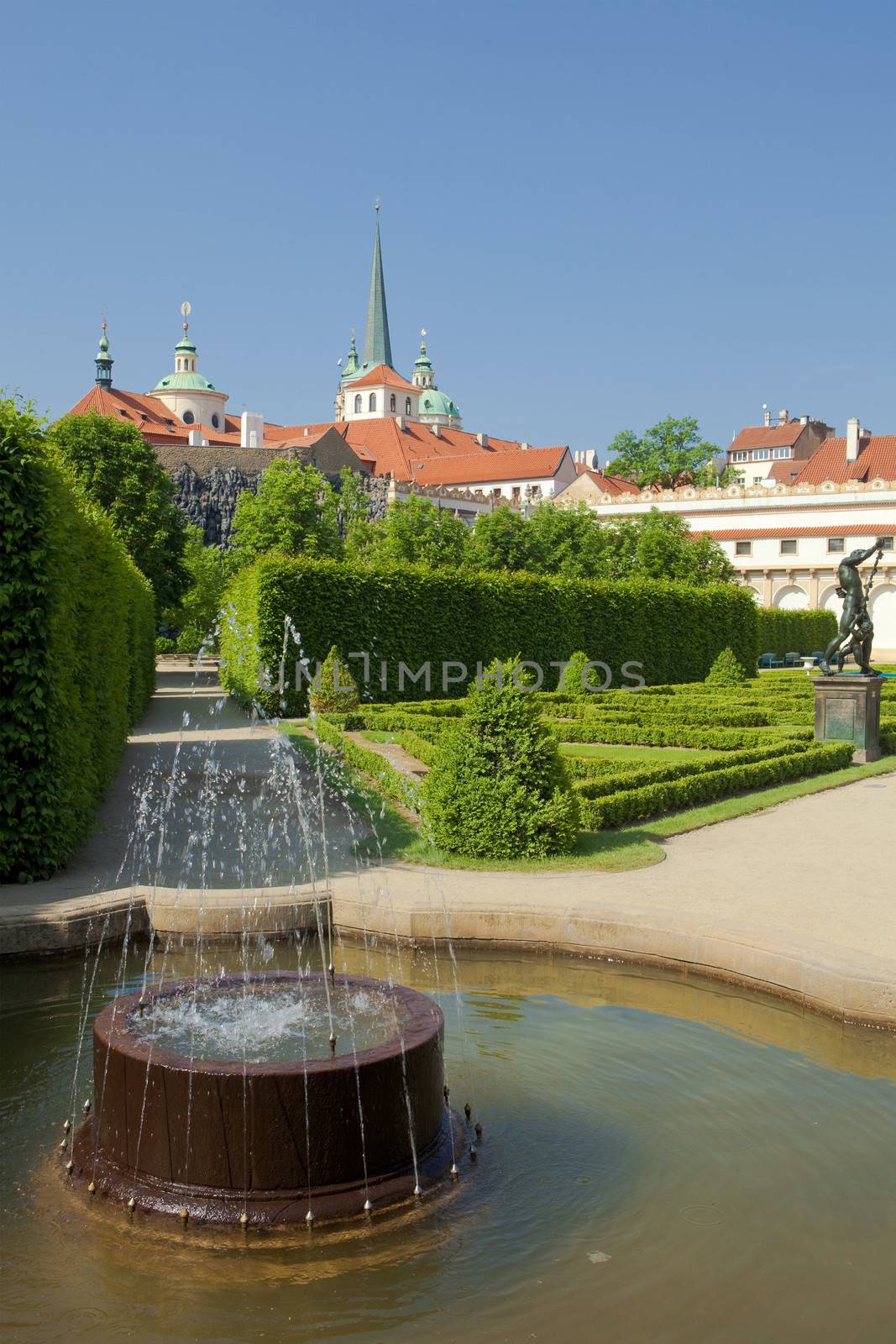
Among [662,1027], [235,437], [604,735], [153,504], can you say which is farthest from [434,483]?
[662,1027]

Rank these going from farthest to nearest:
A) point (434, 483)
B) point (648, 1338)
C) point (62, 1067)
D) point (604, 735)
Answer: point (434, 483) < point (604, 735) < point (62, 1067) < point (648, 1338)

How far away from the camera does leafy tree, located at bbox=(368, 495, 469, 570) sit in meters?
51.6

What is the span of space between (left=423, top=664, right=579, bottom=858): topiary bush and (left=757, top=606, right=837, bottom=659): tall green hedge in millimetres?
40849

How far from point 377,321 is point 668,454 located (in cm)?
6922

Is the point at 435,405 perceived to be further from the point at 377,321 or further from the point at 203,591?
the point at 203,591

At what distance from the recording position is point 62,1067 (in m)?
5.70

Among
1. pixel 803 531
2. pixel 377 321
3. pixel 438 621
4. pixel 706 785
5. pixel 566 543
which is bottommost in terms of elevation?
pixel 706 785

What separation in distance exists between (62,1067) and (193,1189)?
66.0 inches

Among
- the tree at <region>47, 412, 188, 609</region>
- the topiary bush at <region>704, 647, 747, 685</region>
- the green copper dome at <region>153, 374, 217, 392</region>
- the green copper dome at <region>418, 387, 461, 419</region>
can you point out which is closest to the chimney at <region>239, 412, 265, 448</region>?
the green copper dome at <region>153, 374, 217, 392</region>

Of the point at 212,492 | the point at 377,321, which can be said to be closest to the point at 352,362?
the point at 377,321

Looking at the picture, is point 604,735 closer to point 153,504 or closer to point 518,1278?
point 518,1278

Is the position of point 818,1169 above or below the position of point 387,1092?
below

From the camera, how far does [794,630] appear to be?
176ft

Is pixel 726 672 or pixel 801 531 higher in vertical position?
pixel 801 531
